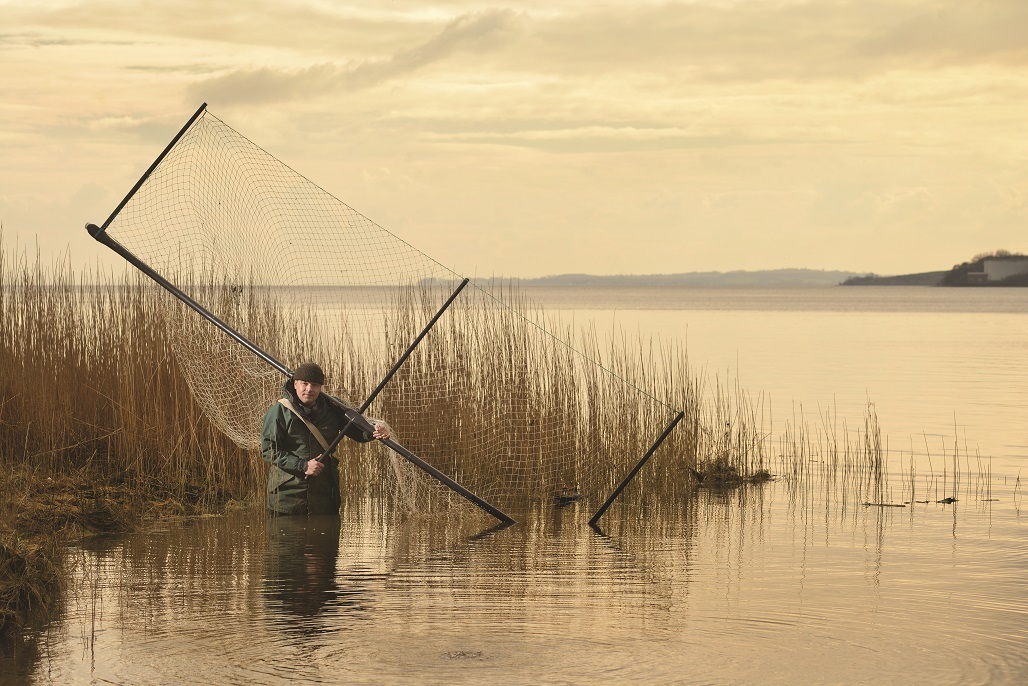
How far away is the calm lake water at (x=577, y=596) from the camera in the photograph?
563cm

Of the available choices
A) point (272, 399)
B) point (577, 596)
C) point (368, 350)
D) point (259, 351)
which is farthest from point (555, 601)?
point (368, 350)

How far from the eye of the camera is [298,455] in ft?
28.0

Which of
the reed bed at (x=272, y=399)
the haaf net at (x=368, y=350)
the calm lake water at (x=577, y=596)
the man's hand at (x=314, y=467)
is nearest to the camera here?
the calm lake water at (x=577, y=596)

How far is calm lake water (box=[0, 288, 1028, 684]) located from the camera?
563cm

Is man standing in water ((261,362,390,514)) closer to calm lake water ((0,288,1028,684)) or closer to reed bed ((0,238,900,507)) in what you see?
calm lake water ((0,288,1028,684))

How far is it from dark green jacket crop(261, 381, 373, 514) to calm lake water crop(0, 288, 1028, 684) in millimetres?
242

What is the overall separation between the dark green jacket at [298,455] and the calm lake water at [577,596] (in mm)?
242

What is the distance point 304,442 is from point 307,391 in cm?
37

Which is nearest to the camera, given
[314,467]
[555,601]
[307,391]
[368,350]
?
[555,601]

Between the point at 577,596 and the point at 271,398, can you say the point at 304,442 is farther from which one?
the point at 577,596

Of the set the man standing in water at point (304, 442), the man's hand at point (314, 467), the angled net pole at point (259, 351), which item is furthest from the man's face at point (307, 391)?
the man's hand at point (314, 467)

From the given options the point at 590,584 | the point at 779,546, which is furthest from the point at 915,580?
the point at 590,584

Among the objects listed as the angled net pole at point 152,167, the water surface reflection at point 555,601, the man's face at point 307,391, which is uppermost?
the angled net pole at point 152,167

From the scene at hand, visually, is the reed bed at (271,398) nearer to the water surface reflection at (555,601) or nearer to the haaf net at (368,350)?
the haaf net at (368,350)
